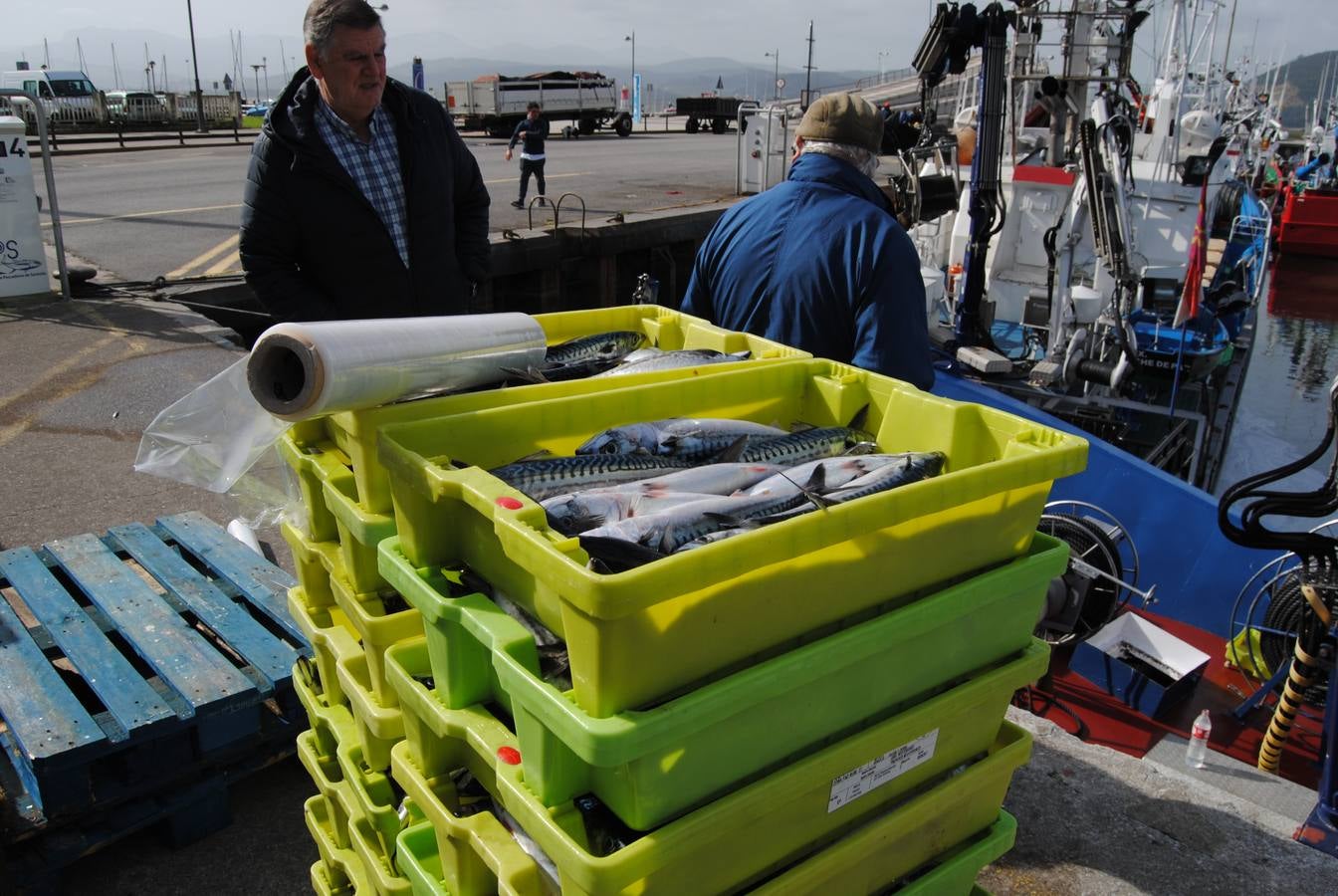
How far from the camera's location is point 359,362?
1.60 meters

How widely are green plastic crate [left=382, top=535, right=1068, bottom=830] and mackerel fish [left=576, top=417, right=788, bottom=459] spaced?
41 centimetres

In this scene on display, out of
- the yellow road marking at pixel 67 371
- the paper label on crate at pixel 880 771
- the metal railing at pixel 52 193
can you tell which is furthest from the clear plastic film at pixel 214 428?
the metal railing at pixel 52 193

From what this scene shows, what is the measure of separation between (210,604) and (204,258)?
29.7 ft

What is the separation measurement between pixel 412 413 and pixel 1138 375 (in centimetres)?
860

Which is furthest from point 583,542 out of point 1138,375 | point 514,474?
point 1138,375

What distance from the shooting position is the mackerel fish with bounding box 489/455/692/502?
160 centimetres

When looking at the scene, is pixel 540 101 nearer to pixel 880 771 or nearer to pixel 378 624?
pixel 378 624

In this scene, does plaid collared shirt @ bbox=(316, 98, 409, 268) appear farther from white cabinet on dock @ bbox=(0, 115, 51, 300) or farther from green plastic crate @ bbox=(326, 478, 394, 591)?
white cabinet on dock @ bbox=(0, 115, 51, 300)

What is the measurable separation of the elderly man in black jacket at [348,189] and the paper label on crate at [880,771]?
240 cm

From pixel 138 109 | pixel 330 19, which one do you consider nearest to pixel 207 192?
pixel 330 19

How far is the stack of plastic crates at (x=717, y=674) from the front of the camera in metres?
1.27

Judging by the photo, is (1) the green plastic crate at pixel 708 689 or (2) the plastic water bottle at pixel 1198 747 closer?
(1) the green plastic crate at pixel 708 689

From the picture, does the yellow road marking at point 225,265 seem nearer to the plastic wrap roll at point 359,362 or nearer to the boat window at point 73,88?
the plastic wrap roll at point 359,362

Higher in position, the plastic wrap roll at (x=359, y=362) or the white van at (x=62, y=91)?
the white van at (x=62, y=91)
